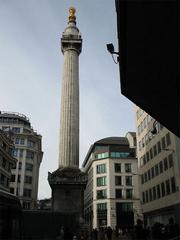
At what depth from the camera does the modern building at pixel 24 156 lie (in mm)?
83500

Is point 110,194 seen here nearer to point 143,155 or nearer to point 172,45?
point 143,155

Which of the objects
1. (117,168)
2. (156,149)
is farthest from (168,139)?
(117,168)

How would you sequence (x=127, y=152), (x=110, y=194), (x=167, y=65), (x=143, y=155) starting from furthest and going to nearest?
(x=127, y=152) < (x=110, y=194) < (x=143, y=155) < (x=167, y=65)

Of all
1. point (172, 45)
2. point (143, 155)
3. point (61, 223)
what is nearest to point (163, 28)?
point (172, 45)

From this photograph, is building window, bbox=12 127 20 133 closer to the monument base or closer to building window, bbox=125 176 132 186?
building window, bbox=125 176 132 186

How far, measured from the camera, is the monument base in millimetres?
40000

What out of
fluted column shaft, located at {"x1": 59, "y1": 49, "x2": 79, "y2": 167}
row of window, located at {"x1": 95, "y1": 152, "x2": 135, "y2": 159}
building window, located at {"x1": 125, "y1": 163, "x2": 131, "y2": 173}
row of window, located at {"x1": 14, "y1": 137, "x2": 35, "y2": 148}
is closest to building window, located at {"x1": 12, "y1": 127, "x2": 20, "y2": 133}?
row of window, located at {"x1": 14, "y1": 137, "x2": 35, "y2": 148}

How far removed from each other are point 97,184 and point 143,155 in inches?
1284

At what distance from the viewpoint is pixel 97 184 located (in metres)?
84.9

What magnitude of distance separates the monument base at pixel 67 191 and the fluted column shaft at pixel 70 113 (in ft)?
9.95

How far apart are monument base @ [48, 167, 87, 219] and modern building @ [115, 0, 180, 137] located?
86.6 ft

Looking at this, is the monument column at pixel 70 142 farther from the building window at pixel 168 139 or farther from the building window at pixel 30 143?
the building window at pixel 30 143

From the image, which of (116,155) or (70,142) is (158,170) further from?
(116,155)

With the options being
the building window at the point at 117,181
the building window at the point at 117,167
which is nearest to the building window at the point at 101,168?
the building window at the point at 117,167
